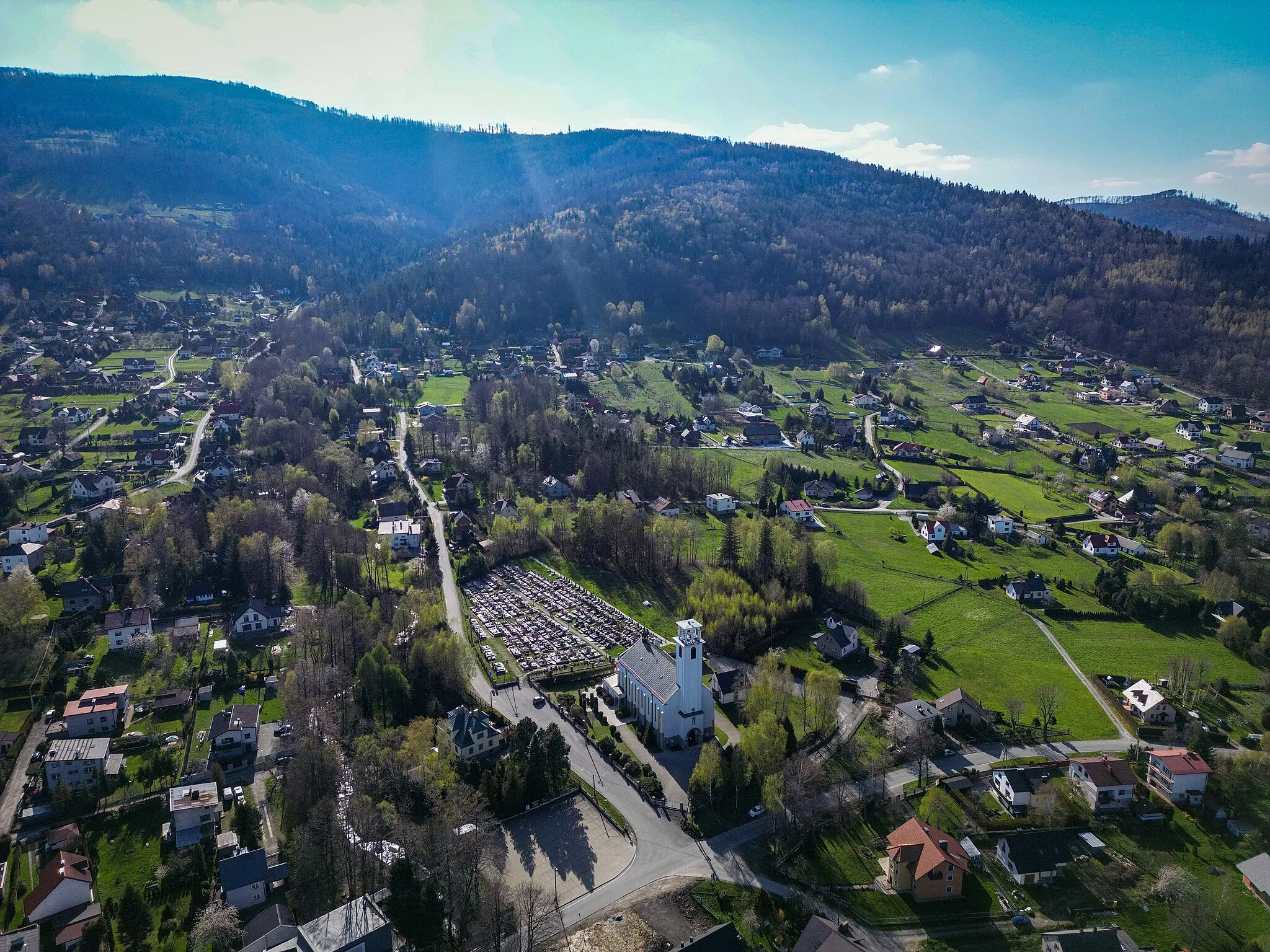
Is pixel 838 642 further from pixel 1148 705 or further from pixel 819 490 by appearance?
pixel 819 490

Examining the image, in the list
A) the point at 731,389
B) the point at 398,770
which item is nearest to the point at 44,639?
the point at 398,770

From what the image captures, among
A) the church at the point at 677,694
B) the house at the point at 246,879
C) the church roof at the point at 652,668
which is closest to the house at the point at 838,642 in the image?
the church at the point at 677,694

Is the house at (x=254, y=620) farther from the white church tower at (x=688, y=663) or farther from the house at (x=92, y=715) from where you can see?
the white church tower at (x=688, y=663)

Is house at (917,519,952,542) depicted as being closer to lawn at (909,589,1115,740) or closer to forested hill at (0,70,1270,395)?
lawn at (909,589,1115,740)

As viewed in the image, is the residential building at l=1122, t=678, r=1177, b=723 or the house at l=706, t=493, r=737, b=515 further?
the house at l=706, t=493, r=737, b=515

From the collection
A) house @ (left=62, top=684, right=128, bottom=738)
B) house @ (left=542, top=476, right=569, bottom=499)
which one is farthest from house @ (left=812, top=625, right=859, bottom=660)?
house @ (left=62, top=684, right=128, bottom=738)

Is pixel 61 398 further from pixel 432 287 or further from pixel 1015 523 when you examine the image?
pixel 1015 523
